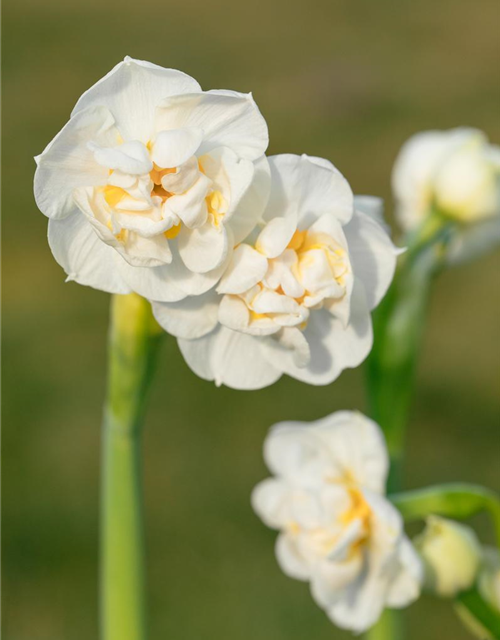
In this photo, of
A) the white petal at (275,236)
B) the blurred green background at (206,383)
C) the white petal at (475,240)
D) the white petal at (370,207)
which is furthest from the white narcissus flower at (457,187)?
the blurred green background at (206,383)

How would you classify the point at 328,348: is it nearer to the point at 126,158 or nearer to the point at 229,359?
the point at 229,359

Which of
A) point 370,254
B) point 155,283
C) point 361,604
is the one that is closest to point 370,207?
point 370,254

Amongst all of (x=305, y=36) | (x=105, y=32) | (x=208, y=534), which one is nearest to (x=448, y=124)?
(x=305, y=36)

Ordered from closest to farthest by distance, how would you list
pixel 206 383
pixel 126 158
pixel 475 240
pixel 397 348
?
pixel 126 158
pixel 397 348
pixel 475 240
pixel 206 383

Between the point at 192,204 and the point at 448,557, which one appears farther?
the point at 448,557

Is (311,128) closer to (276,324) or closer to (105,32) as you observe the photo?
(105,32)

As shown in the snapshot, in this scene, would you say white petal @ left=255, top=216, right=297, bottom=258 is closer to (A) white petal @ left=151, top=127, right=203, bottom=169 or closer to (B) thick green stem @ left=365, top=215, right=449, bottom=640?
(A) white petal @ left=151, top=127, right=203, bottom=169

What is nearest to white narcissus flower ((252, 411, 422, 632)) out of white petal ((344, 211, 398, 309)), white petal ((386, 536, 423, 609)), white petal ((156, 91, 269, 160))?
white petal ((386, 536, 423, 609))
